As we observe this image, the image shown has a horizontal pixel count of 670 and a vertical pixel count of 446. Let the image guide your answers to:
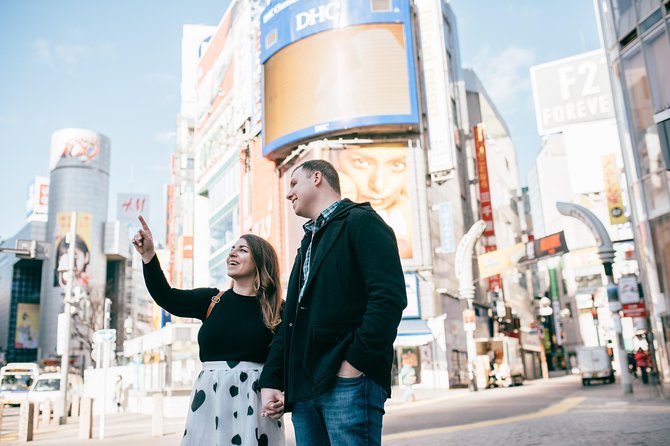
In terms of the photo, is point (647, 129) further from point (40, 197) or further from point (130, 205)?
point (40, 197)

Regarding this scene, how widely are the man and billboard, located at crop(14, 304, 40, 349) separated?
109 m

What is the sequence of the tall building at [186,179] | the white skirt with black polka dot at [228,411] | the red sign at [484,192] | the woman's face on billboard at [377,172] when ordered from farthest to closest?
the tall building at [186,179] < the red sign at [484,192] < the woman's face on billboard at [377,172] < the white skirt with black polka dot at [228,411]

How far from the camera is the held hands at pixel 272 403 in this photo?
2.91m

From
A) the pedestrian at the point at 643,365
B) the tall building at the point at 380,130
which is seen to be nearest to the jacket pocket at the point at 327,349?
the pedestrian at the point at 643,365

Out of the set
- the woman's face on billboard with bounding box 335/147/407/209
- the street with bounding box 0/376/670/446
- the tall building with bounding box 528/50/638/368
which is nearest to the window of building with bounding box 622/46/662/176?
the tall building with bounding box 528/50/638/368

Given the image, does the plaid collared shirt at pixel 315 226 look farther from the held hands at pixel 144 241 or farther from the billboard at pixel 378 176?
the billboard at pixel 378 176

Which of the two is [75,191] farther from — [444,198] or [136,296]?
[444,198]

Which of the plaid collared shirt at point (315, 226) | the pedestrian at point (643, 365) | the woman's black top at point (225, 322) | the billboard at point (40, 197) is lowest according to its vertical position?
the pedestrian at point (643, 365)

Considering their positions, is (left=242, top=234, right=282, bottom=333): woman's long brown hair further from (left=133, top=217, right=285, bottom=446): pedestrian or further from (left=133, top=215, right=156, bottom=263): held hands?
(left=133, top=215, right=156, bottom=263): held hands

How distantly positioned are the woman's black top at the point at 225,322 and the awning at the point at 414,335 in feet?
92.5

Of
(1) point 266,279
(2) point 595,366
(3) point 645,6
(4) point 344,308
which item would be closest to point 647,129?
(3) point 645,6

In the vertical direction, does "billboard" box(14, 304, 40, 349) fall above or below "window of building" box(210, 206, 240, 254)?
below

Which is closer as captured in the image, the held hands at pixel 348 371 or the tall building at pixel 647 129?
the held hands at pixel 348 371

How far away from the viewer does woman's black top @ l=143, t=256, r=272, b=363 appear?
11.6 feet
